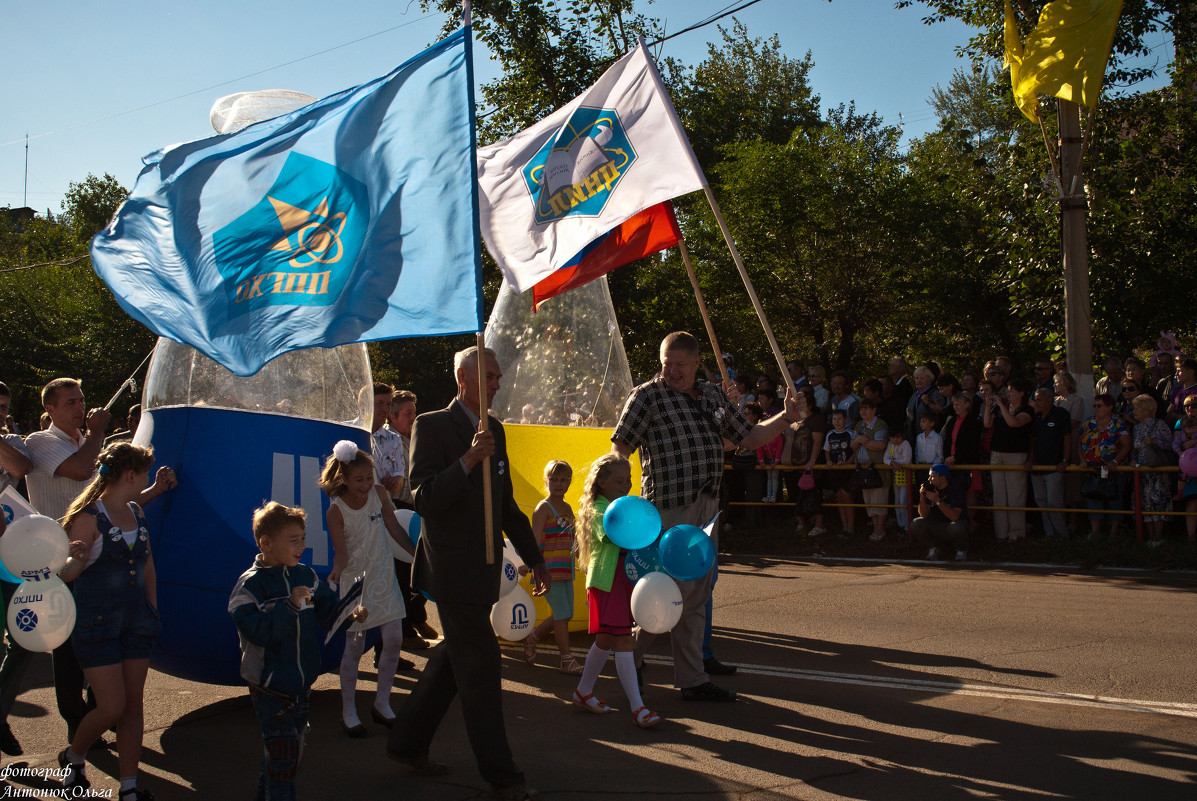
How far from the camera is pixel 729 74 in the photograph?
45.5 m

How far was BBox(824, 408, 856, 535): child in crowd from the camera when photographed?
42.8 feet

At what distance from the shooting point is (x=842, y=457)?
13.0 m

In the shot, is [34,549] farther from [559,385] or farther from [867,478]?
[867,478]

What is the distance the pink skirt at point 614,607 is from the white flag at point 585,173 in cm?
207

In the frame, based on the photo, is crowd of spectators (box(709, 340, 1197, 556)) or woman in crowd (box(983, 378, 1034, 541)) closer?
crowd of spectators (box(709, 340, 1197, 556))

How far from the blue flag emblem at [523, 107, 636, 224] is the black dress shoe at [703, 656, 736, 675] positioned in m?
2.99

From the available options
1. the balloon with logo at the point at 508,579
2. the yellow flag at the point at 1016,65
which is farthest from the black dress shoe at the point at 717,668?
the yellow flag at the point at 1016,65

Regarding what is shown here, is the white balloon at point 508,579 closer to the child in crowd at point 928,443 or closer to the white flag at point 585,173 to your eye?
the white flag at point 585,173

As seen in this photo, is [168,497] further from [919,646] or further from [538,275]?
[919,646]

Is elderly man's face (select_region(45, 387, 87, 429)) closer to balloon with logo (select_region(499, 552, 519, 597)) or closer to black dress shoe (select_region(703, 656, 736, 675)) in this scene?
balloon with logo (select_region(499, 552, 519, 597))

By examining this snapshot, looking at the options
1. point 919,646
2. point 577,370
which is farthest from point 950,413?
point 577,370

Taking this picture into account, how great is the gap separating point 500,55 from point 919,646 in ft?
59.5

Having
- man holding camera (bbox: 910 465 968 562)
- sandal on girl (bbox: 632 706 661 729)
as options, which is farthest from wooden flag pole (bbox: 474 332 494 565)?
man holding camera (bbox: 910 465 968 562)

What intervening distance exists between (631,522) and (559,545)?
1436 mm
